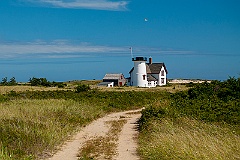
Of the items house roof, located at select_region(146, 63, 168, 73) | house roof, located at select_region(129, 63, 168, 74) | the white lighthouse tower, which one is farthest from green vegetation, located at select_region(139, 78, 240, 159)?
house roof, located at select_region(146, 63, 168, 73)

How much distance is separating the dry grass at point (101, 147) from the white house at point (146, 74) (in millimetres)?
49908

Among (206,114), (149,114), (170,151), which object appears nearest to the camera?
(170,151)

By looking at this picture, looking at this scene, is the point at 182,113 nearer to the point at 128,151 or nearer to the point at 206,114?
the point at 206,114

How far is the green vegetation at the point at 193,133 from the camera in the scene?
1131 centimetres

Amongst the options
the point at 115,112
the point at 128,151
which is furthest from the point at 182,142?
the point at 115,112

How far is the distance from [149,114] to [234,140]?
10394mm

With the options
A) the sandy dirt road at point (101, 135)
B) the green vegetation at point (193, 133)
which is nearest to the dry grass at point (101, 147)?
the sandy dirt road at point (101, 135)

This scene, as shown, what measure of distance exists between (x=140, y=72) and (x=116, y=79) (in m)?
8.19

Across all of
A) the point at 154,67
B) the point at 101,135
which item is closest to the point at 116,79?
the point at 154,67

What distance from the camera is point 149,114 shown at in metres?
22.6

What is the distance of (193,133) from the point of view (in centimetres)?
1403

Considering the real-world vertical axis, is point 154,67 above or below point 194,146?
above

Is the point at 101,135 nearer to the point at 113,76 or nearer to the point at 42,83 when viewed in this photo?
the point at 42,83

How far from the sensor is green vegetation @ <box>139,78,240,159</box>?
11.3 metres
